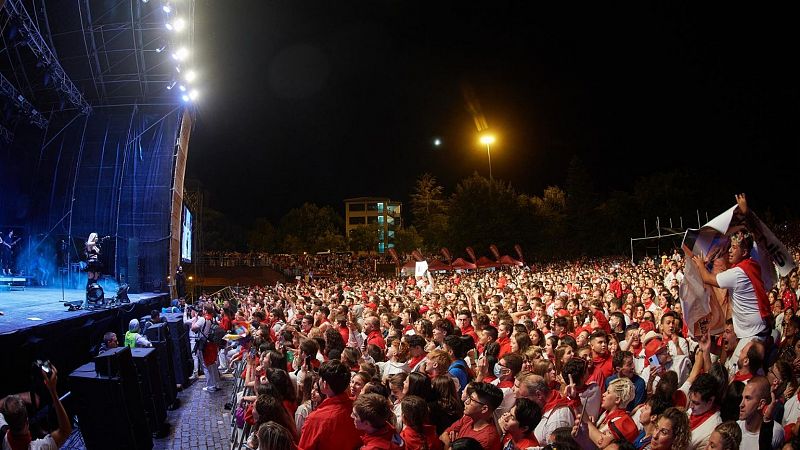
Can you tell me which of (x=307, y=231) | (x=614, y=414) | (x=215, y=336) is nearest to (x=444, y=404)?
(x=614, y=414)

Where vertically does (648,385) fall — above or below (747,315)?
below

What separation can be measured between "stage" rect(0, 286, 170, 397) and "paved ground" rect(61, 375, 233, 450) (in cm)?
124

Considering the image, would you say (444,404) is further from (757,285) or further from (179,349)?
(179,349)

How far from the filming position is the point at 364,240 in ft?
247

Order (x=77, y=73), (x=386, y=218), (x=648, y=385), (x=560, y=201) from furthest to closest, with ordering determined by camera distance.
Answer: (x=386, y=218)
(x=560, y=201)
(x=77, y=73)
(x=648, y=385)

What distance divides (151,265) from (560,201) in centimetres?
5376

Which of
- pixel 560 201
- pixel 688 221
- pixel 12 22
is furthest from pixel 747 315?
pixel 560 201

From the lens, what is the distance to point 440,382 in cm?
448

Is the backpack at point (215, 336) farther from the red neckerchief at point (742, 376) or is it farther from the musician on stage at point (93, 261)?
the red neckerchief at point (742, 376)

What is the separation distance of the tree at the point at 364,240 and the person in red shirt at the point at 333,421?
70625 mm

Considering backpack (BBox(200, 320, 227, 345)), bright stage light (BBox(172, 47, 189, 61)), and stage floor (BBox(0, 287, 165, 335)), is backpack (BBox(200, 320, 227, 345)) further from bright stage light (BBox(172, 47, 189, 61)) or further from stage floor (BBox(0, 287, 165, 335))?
bright stage light (BBox(172, 47, 189, 61))

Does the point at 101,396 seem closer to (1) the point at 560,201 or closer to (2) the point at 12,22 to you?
(2) the point at 12,22

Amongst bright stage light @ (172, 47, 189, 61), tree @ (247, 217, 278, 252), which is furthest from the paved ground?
tree @ (247, 217, 278, 252)

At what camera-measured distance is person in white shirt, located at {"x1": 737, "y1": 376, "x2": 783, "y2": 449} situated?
3.69 meters
